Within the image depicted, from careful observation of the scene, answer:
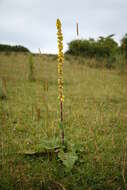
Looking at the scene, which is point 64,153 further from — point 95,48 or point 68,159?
point 95,48

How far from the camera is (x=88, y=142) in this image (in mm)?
2559

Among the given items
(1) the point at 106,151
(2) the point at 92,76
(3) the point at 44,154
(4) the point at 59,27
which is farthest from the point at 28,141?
(2) the point at 92,76

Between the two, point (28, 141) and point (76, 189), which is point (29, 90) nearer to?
point (28, 141)

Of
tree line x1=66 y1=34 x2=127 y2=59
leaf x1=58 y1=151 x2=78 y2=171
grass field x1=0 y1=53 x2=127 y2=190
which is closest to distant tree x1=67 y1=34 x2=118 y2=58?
tree line x1=66 y1=34 x2=127 y2=59

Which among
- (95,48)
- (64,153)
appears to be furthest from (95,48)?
(64,153)

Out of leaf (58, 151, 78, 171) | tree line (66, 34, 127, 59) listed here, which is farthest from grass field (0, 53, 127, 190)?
tree line (66, 34, 127, 59)

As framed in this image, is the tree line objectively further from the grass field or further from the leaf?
the leaf

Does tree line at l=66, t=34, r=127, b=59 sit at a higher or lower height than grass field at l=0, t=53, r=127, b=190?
higher

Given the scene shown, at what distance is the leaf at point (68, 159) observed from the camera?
1802 millimetres

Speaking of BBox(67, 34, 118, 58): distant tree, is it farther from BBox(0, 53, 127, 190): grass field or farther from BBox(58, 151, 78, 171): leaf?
BBox(58, 151, 78, 171): leaf

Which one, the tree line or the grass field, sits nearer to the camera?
the grass field

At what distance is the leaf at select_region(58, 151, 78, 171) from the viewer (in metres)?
1.80

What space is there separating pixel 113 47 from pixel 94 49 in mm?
1614

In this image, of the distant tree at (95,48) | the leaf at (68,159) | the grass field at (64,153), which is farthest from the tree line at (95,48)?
the leaf at (68,159)
